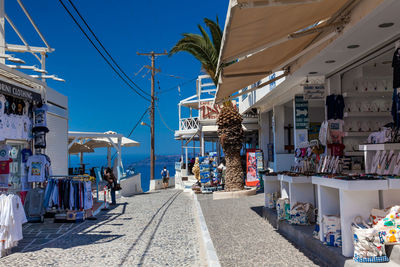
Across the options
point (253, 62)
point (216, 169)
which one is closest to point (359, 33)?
point (253, 62)

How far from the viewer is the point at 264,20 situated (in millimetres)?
4973

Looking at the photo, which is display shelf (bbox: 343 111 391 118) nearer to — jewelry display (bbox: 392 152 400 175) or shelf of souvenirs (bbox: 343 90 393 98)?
shelf of souvenirs (bbox: 343 90 393 98)

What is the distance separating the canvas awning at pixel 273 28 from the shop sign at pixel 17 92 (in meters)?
5.28

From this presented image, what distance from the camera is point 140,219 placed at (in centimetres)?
1100

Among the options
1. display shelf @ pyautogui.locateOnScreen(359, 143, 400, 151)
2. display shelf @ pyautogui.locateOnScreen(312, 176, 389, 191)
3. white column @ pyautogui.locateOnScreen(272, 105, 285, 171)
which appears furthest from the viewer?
white column @ pyautogui.locateOnScreen(272, 105, 285, 171)

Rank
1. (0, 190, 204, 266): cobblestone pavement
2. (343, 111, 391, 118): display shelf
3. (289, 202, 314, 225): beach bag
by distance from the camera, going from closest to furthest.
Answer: (0, 190, 204, 266): cobblestone pavement, (289, 202, 314, 225): beach bag, (343, 111, 391, 118): display shelf

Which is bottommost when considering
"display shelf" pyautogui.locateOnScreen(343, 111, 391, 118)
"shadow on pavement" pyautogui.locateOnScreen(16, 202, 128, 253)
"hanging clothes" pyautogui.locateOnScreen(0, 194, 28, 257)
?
"shadow on pavement" pyautogui.locateOnScreen(16, 202, 128, 253)

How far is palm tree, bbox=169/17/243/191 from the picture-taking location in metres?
14.5

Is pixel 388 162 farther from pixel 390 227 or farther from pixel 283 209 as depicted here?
pixel 283 209

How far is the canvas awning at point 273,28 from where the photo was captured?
14.8 ft

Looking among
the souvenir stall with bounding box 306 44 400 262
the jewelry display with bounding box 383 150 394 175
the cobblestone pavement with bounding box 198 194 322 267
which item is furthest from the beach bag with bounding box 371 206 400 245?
the jewelry display with bounding box 383 150 394 175

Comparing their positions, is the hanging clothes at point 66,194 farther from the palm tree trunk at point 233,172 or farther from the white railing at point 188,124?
the white railing at point 188,124

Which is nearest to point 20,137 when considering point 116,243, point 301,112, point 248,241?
point 116,243

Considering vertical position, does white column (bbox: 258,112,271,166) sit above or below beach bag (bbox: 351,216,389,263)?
above
